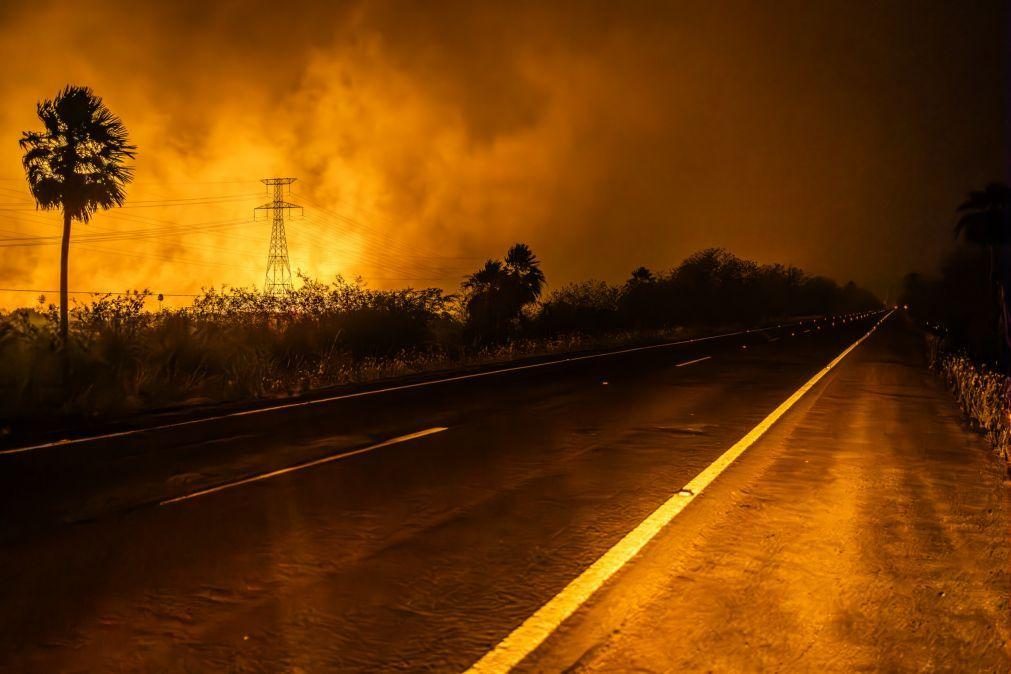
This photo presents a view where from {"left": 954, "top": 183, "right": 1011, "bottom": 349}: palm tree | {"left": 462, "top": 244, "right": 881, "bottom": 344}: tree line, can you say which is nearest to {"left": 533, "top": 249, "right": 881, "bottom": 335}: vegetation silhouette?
{"left": 462, "top": 244, "right": 881, "bottom": 344}: tree line

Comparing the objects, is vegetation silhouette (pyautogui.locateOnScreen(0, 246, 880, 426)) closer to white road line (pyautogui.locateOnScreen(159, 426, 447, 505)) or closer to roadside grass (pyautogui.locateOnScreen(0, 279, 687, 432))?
roadside grass (pyautogui.locateOnScreen(0, 279, 687, 432))

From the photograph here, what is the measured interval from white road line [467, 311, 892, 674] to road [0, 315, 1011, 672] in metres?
0.06

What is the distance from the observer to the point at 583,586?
4.66 meters

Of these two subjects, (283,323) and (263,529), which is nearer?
(263,529)

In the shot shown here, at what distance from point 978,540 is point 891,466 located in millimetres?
2791

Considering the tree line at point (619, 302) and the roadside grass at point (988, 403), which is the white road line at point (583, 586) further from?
the tree line at point (619, 302)

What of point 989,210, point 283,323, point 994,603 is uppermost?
point 989,210

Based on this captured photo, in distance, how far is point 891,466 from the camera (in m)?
8.33

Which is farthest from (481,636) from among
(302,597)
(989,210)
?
(989,210)

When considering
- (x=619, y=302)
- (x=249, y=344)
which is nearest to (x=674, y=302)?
(x=619, y=302)

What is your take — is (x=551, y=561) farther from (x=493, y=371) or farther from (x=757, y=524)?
(x=493, y=371)

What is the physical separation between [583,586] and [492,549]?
958 millimetres

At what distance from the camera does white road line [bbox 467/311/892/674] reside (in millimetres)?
3744

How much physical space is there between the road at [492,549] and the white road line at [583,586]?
0.21 feet
